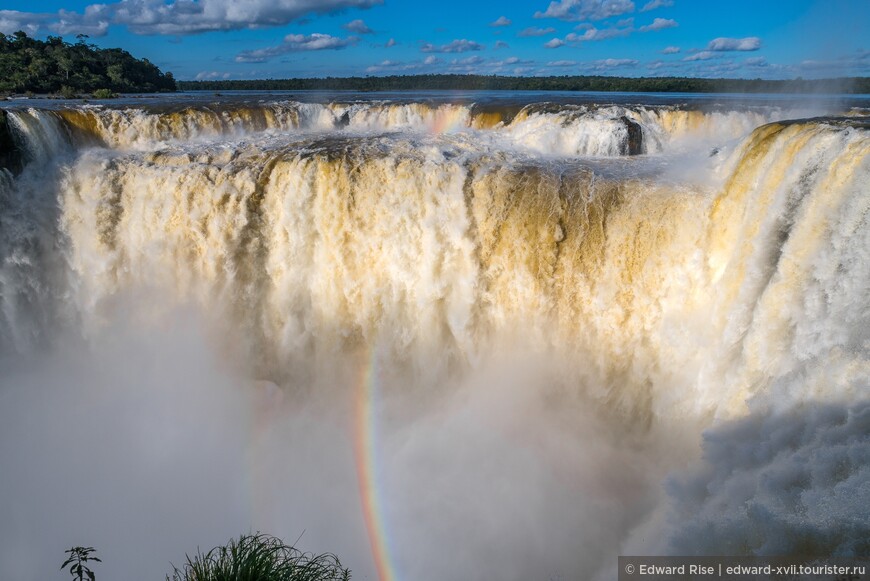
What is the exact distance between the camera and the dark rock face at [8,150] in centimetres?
1223

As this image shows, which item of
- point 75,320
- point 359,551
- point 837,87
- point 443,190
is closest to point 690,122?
point 443,190

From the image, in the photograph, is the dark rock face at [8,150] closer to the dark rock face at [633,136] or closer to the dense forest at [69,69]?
the dark rock face at [633,136]

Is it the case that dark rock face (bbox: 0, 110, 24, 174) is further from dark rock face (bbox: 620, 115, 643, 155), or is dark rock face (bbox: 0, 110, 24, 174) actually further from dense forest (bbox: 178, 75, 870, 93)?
dense forest (bbox: 178, 75, 870, 93)

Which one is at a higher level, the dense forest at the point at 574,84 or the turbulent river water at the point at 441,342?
the dense forest at the point at 574,84

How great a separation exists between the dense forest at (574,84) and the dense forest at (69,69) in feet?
37.8

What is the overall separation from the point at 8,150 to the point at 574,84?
35.8 meters

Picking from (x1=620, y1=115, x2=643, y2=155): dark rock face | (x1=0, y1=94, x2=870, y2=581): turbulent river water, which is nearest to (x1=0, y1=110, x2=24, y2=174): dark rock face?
(x1=0, y1=94, x2=870, y2=581): turbulent river water

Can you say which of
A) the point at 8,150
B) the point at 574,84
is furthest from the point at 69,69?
the point at 574,84

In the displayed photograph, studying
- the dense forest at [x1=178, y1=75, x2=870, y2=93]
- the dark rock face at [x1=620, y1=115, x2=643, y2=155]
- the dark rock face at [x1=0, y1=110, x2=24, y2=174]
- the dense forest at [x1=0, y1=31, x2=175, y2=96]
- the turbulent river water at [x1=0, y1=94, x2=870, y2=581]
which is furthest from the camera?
the dense forest at [x1=0, y1=31, x2=175, y2=96]

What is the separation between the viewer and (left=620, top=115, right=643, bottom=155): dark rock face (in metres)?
13.1

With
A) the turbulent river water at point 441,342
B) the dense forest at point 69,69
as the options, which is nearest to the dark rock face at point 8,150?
the turbulent river water at point 441,342

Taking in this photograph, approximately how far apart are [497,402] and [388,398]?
2189mm

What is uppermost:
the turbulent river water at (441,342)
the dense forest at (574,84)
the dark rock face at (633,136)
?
the dense forest at (574,84)

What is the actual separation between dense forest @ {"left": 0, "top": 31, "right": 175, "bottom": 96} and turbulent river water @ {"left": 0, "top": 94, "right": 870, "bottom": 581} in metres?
20.8
